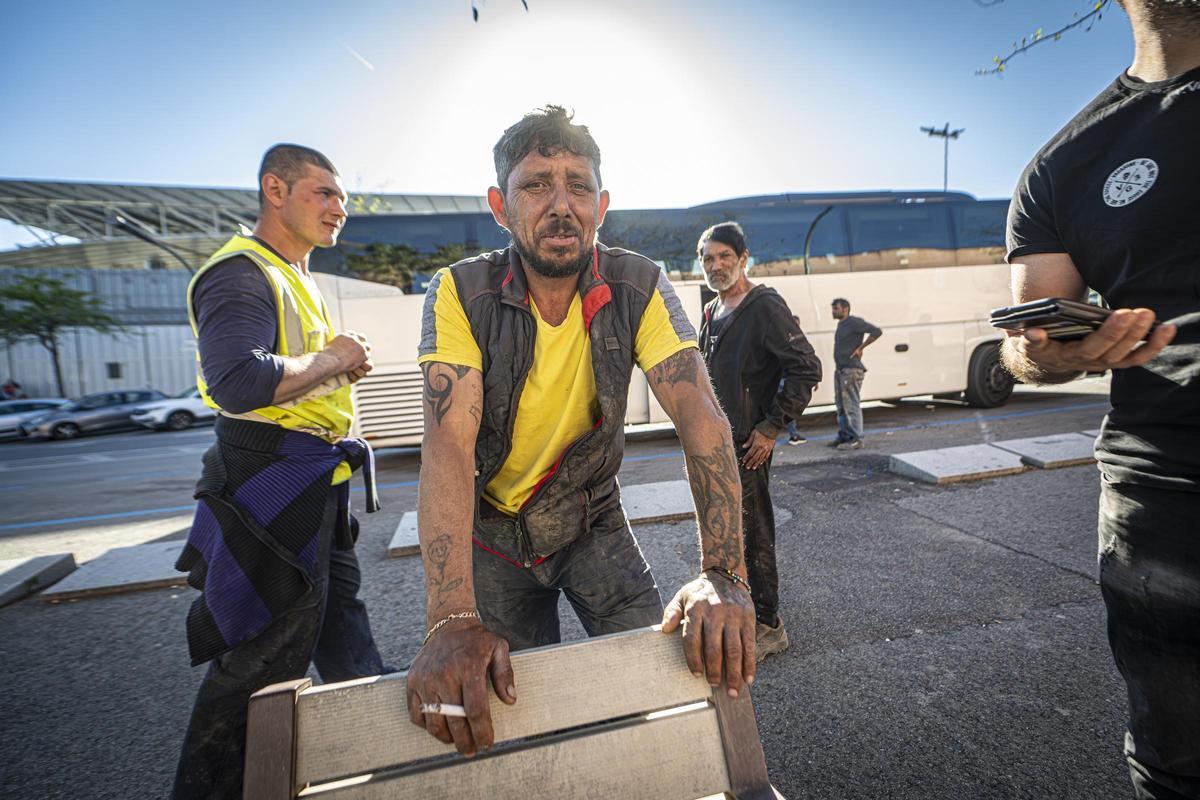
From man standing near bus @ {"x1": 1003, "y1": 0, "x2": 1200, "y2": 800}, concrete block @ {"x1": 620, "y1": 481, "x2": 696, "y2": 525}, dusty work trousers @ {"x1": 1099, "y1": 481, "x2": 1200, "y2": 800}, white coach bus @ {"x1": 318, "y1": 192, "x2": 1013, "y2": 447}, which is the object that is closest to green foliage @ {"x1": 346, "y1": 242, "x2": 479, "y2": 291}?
white coach bus @ {"x1": 318, "y1": 192, "x2": 1013, "y2": 447}

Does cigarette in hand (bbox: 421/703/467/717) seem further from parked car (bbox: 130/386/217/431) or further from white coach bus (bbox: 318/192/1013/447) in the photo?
parked car (bbox: 130/386/217/431)

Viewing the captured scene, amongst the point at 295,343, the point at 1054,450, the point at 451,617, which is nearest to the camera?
the point at 451,617

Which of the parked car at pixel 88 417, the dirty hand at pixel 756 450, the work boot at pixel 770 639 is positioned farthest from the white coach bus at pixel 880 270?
the parked car at pixel 88 417

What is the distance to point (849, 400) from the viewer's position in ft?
25.3

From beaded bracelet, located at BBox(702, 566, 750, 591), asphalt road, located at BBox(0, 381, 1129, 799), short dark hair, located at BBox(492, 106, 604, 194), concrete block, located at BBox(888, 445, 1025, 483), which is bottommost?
asphalt road, located at BBox(0, 381, 1129, 799)

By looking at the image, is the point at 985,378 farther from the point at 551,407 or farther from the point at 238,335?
the point at 238,335

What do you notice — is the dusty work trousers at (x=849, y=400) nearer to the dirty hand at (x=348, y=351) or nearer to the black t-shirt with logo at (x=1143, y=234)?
the black t-shirt with logo at (x=1143, y=234)

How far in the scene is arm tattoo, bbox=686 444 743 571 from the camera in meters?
1.41

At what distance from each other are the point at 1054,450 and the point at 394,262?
927cm

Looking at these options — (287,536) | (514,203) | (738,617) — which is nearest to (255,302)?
(287,536)

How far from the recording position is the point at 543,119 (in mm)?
1611

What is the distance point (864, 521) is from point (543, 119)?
14.4 feet

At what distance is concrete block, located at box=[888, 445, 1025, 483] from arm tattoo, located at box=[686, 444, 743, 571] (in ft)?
16.6

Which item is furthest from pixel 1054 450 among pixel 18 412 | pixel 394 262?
pixel 18 412
